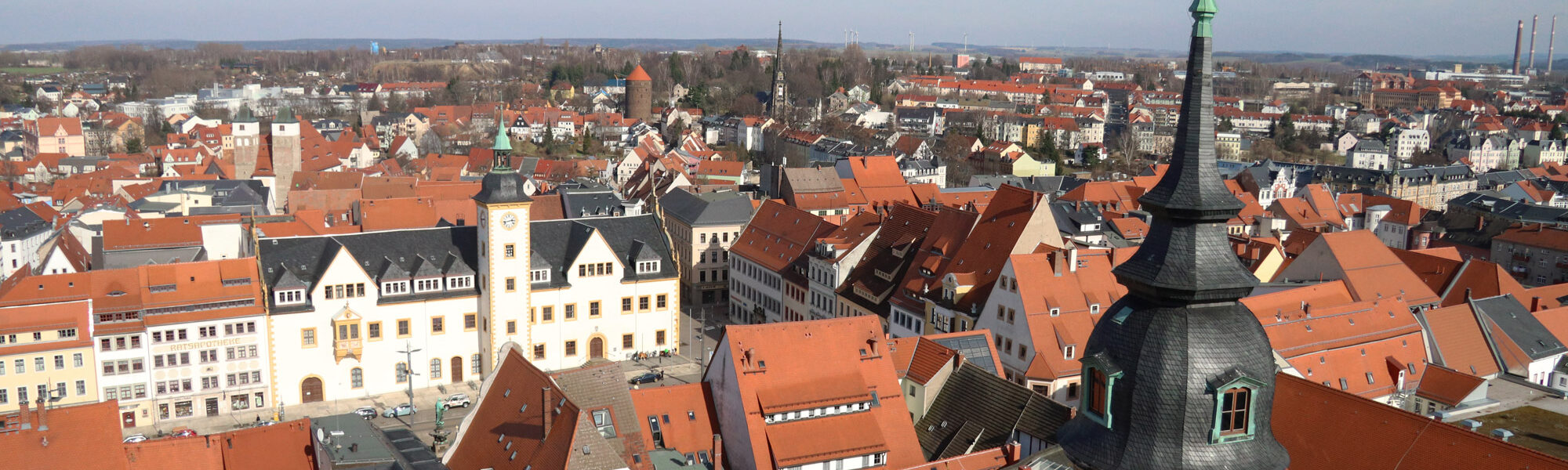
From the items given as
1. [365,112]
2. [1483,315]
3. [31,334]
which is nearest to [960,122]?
[365,112]

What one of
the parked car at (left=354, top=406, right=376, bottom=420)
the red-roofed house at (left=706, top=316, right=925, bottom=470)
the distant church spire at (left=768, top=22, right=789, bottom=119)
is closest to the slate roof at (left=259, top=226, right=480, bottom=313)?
the parked car at (left=354, top=406, right=376, bottom=420)

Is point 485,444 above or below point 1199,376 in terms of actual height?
below

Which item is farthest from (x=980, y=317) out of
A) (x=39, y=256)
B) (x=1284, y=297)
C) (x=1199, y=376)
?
(x=39, y=256)

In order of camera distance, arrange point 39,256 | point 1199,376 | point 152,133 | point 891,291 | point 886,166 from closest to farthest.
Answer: point 1199,376, point 891,291, point 39,256, point 886,166, point 152,133

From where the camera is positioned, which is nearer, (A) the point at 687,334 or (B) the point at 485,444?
(B) the point at 485,444

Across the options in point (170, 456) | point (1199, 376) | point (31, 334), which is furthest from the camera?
point (31, 334)

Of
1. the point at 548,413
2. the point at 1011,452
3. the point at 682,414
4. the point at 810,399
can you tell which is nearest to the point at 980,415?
the point at 1011,452

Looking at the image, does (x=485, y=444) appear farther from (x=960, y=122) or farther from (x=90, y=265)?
(x=960, y=122)

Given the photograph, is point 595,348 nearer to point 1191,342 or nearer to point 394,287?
point 394,287

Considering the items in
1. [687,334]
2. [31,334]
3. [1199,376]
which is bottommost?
[687,334]

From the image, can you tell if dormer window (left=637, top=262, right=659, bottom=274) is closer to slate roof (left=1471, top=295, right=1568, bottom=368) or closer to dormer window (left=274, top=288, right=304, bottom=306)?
dormer window (left=274, top=288, right=304, bottom=306)
